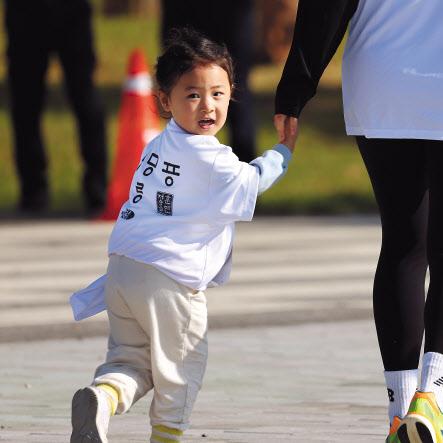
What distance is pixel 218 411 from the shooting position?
4.17m

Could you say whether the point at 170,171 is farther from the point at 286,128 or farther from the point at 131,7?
the point at 131,7

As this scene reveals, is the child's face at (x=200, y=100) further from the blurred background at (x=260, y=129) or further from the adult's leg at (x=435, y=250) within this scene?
the blurred background at (x=260, y=129)

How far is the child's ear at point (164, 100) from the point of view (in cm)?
360

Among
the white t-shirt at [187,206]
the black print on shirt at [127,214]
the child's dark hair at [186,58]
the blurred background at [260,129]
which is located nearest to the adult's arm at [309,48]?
the child's dark hair at [186,58]

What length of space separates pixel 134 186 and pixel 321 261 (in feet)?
14.2

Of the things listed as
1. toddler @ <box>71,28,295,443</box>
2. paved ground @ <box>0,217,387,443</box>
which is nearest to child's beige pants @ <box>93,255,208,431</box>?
toddler @ <box>71,28,295,443</box>

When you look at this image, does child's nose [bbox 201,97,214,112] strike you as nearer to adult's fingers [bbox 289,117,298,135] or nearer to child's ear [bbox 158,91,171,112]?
child's ear [bbox 158,91,171,112]

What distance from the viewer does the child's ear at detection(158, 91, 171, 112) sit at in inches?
142

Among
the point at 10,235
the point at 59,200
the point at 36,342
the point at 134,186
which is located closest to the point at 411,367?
the point at 134,186

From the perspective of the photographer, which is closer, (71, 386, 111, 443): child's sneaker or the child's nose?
(71, 386, 111, 443): child's sneaker

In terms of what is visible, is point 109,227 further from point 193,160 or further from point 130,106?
point 193,160

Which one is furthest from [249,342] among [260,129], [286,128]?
[260,129]

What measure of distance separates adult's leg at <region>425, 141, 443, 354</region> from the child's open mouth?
2.04 feet

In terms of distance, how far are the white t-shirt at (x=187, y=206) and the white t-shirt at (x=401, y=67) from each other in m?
0.41
